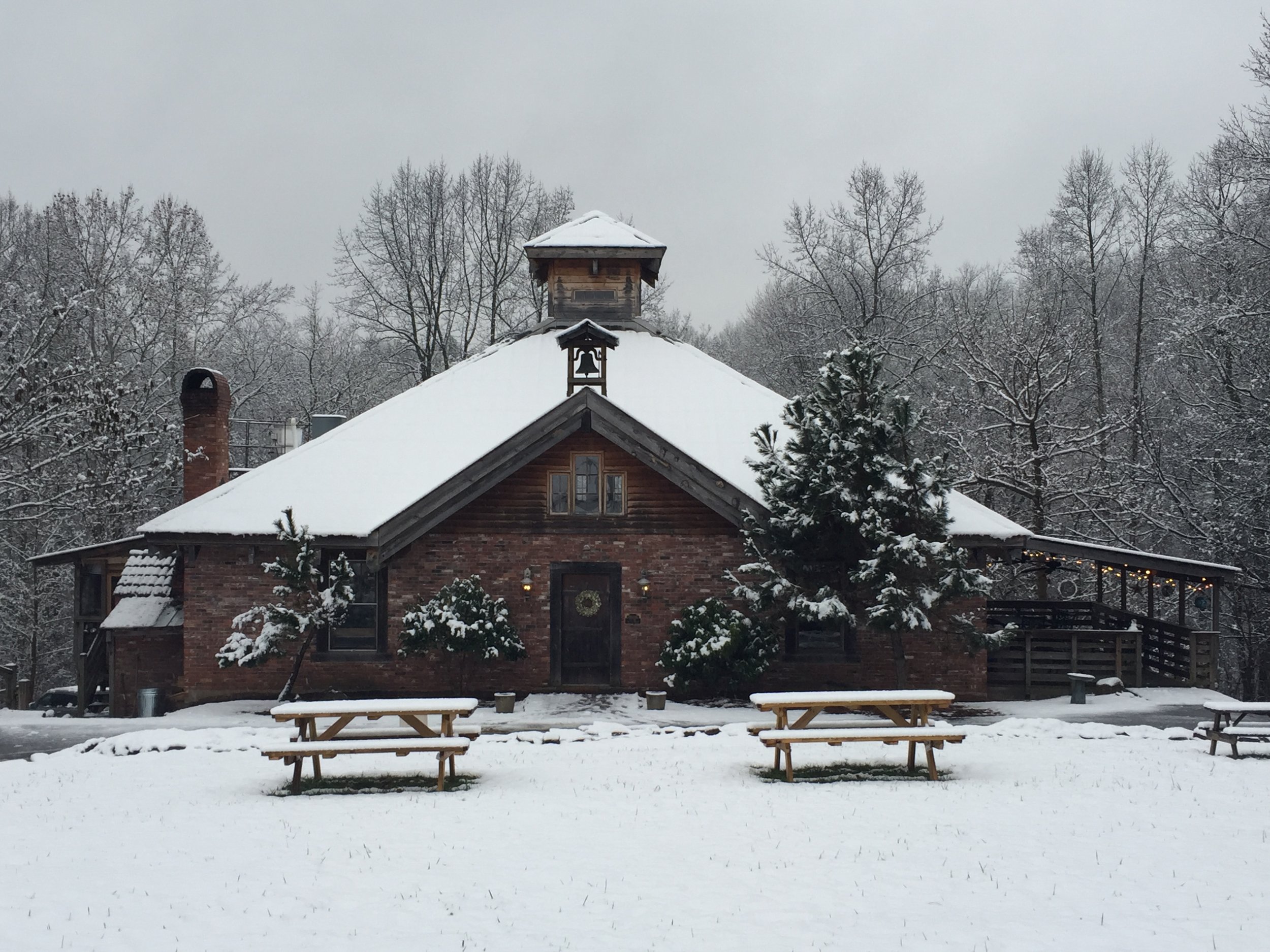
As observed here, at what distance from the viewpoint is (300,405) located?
134 feet

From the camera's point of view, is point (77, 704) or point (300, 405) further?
point (300, 405)

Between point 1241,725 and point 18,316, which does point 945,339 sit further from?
point 18,316

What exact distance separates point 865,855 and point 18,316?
56.5 feet

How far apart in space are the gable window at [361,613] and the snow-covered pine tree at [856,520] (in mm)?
6307

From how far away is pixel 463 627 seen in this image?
663 inches

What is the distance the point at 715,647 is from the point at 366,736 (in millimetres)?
6549

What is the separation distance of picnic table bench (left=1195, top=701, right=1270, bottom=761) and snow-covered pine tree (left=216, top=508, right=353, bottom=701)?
12477 millimetres

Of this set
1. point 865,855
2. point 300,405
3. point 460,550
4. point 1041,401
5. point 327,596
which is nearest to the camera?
point 865,855

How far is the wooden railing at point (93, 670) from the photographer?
19.2 metres

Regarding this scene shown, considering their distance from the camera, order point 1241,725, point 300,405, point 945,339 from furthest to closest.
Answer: point 300,405, point 945,339, point 1241,725

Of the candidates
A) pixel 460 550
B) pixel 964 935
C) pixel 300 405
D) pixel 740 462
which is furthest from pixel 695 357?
pixel 300 405

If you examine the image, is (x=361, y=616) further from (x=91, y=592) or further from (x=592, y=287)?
(x=592, y=287)

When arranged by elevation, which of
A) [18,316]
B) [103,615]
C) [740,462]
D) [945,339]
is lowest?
[103,615]

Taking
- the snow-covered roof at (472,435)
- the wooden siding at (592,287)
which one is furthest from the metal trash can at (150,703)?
the wooden siding at (592,287)
